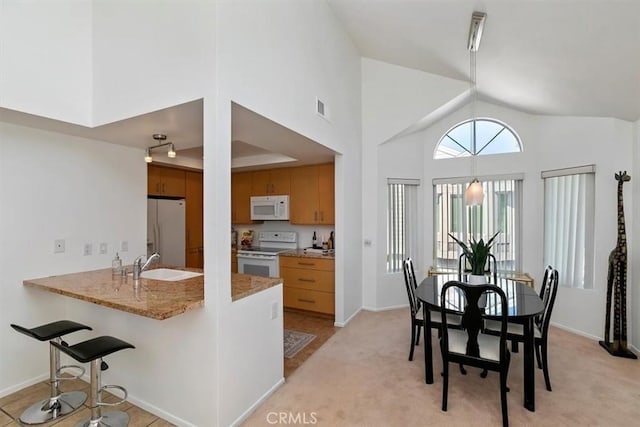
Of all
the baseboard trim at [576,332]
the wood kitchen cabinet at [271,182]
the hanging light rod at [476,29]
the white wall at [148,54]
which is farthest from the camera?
the wood kitchen cabinet at [271,182]

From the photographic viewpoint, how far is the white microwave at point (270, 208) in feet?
15.4

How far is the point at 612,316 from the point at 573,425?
1.92 metres

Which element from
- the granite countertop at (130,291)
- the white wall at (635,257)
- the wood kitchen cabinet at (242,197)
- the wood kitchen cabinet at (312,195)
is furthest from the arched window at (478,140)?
the granite countertop at (130,291)

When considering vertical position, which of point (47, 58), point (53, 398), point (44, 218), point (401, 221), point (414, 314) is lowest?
point (53, 398)

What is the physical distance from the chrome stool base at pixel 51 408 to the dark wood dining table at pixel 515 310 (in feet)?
9.16

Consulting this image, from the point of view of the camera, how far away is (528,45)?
2572mm

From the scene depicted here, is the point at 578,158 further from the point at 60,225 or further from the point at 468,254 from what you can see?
the point at 60,225

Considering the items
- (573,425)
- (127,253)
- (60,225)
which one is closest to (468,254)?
(573,425)

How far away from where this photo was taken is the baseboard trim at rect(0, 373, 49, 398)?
235 centimetres

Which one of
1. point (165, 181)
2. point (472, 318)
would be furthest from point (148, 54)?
point (472, 318)

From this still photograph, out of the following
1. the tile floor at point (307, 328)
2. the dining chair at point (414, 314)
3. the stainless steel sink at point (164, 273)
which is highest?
the stainless steel sink at point (164, 273)

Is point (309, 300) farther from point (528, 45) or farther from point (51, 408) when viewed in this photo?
point (528, 45)

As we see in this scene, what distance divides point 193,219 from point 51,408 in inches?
115

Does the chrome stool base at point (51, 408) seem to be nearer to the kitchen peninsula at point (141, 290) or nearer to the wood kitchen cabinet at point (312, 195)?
the kitchen peninsula at point (141, 290)
